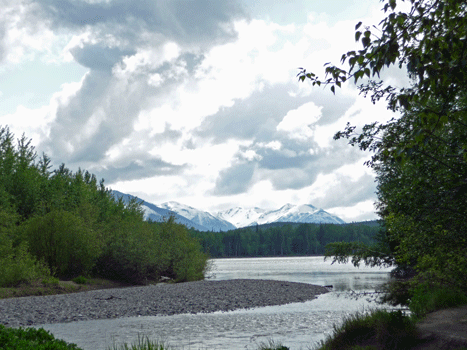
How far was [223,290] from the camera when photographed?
4012 centimetres

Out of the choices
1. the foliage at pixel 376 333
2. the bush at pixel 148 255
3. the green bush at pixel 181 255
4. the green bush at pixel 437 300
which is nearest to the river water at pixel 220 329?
the foliage at pixel 376 333

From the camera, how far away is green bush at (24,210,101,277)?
44.5 m

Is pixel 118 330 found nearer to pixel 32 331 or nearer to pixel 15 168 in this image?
pixel 32 331

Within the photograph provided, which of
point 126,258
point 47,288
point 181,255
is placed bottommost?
point 47,288

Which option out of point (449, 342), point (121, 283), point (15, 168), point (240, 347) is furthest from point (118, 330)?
point (15, 168)

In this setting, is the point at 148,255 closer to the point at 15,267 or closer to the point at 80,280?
the point at 80,280

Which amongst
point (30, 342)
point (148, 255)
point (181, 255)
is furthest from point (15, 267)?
point (30, 342)

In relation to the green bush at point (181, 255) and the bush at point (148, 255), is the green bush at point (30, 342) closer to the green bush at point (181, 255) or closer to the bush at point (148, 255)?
the bush at point (148, 255)

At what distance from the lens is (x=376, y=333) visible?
1269 cm

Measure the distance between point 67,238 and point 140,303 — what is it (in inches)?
726

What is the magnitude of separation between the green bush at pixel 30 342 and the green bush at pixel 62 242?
35.6m

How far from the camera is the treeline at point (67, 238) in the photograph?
4012cm

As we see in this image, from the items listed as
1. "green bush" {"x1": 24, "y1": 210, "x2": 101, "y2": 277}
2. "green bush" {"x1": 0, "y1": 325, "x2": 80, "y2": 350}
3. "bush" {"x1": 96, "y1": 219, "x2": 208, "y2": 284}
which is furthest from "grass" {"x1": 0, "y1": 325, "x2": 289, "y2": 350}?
"bush" {"x1": 96, "y1": 219, "x2": 208, "y2": 284}

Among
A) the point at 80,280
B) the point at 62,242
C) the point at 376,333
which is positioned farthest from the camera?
the point at 62,242
